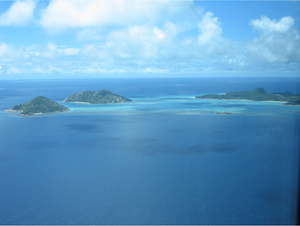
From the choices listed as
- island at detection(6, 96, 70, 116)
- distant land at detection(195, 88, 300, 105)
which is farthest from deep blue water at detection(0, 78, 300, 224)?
distant land at detection(195, 88, 300, 105)

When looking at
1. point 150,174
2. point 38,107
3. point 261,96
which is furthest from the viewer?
point 261,96

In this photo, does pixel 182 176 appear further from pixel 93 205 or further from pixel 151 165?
pixel 93 205

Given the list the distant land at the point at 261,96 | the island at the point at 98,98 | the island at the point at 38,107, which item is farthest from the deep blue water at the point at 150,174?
the island at the point at 98,98

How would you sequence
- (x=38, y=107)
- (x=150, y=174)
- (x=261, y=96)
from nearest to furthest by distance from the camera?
(x=150, y=174)
(x=38, y=107)
(x=261, y=96)

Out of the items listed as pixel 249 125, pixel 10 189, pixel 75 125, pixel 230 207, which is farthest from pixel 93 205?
pixel 249 125

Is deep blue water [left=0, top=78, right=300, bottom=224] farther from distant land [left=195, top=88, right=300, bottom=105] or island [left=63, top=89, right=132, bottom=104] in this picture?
island [left=63, top=89, right=132, bottom=104]

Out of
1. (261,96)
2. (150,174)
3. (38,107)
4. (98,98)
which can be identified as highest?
(261,96)

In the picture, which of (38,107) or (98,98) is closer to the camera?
(38,107)

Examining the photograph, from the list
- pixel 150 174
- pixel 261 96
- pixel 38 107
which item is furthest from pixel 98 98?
pixel 150 174

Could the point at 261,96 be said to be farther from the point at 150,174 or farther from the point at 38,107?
the point at 38,107

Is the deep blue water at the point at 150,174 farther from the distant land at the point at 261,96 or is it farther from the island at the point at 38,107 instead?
the distant land at the point at 261,96
